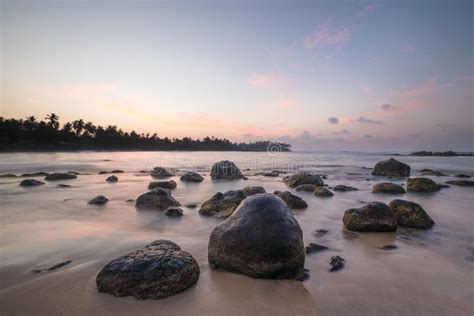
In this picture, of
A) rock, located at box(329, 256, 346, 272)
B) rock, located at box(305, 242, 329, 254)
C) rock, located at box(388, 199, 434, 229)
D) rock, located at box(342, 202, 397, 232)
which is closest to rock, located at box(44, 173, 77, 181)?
rock, located at box(305, 242, 329, 254)

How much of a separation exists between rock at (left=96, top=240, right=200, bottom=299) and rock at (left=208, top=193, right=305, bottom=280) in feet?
1.86

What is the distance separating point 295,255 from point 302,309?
0.83m

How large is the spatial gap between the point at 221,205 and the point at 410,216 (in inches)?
182

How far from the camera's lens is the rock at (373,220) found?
5629 millimetres

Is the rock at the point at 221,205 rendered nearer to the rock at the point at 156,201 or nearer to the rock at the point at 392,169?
the rock at the point at 156,201

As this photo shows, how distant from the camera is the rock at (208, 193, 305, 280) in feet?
11.7

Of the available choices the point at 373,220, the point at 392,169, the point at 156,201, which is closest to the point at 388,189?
the point at 373,220

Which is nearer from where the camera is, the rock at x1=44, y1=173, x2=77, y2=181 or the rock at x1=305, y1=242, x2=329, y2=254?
the rock at x1=305, y1=242, x2=329, y2=254

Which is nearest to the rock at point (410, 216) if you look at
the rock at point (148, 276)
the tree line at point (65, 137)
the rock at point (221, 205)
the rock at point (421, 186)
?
the rock at point (221, 205)

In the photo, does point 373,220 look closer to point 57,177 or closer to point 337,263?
point 337,263

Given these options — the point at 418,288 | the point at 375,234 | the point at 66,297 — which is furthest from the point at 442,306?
the point at 66,297

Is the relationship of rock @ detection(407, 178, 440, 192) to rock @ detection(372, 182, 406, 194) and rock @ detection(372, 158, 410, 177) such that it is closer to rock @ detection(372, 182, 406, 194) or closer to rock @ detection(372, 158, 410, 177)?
rock @ detection(372, 182, 406, 194)

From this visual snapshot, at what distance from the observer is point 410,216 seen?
20.3 ft

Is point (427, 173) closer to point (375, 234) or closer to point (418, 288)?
point (375, 234)
